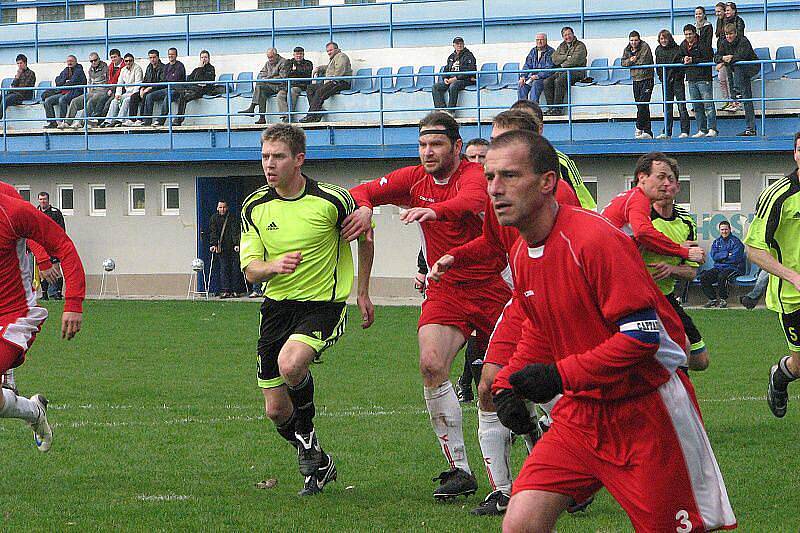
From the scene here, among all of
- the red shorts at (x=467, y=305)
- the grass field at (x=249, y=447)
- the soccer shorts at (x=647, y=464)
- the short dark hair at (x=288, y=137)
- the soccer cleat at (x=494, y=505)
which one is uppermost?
the short dark hair at (x=288, y=137)

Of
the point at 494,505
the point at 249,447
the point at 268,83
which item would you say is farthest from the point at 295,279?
the point at 268,83

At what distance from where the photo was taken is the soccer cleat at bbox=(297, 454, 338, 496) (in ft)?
24.9

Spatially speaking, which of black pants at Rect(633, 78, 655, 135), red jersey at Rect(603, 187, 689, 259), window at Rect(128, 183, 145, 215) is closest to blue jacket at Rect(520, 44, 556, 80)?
black pants at Rect(633, 78, 655, 135)

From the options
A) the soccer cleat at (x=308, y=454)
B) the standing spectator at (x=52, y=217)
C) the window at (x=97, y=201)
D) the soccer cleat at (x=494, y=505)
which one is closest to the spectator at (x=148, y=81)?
the window at (x=97, y=201)

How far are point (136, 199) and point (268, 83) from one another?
4577 millimetres

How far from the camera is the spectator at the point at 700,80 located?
2302 centimetres

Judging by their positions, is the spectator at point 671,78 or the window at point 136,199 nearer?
the spectator at point 671,78

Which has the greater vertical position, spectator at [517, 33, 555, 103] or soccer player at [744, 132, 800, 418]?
spectator at [517, 33, 555, 103]

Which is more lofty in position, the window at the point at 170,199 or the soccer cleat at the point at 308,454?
the window at the point at 170,199

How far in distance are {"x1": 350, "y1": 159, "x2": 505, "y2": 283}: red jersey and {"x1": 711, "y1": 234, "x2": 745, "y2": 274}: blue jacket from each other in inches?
631

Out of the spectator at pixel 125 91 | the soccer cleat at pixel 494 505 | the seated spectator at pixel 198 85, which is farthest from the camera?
the spectator at pixel 125 91

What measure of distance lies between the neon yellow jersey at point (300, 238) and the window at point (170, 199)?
70.5ft

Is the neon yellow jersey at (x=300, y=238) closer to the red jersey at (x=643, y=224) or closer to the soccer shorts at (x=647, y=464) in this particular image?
the red jersey at (x=643, y=224)

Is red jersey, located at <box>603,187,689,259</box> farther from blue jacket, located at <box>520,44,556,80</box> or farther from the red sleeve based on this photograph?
blue jacket, located at <box>520,44,556,80</box>
